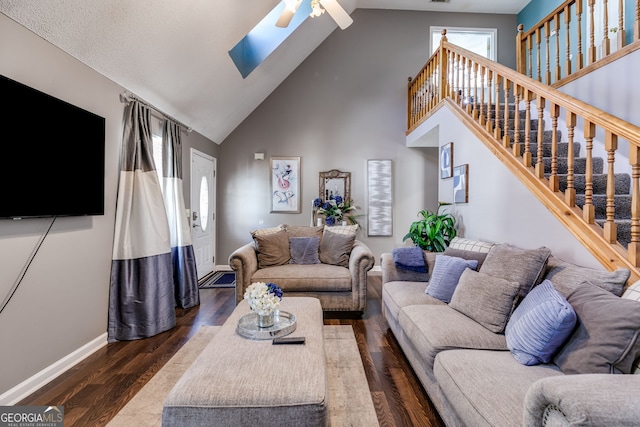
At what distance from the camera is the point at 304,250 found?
370 centimetres

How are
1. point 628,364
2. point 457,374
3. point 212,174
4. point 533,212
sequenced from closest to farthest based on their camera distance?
point 628,364 < point 457,374 < point 533,212 < point 212,174

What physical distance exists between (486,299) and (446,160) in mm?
2370

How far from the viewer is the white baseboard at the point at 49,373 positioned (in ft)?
6.00

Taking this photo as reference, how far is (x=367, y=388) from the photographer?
1971 millimetres

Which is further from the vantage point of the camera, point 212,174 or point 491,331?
point 212,174

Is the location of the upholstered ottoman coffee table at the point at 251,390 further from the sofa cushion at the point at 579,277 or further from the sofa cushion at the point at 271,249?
the sofa cushion at the point at 271,249

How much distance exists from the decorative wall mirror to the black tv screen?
11.5 feet

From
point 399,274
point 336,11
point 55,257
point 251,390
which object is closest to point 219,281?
point 55,257

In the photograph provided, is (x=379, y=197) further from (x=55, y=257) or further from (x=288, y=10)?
(x=55, y=257)

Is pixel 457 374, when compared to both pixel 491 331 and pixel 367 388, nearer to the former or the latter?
pixel 491 331

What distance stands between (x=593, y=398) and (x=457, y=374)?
0.63 metres

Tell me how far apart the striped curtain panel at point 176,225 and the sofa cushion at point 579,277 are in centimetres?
343

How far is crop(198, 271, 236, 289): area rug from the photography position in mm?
4475

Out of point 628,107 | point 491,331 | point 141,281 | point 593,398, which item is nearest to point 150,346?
point 141,281
